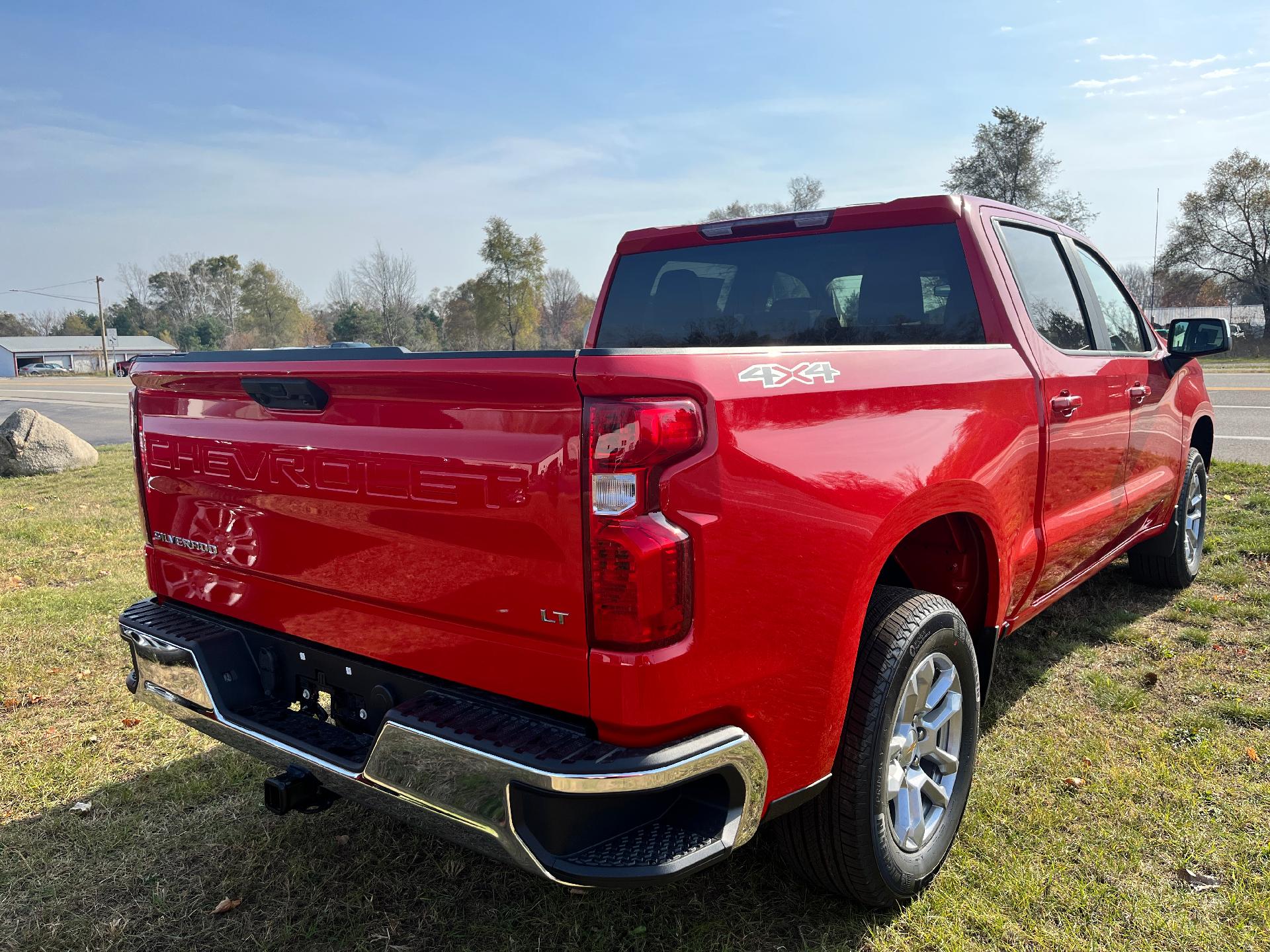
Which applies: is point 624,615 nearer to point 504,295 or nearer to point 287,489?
point 287,489

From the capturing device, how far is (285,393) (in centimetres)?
223

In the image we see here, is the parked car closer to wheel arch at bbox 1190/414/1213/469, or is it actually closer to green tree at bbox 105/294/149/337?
green tree at bbox 105/294/149/337

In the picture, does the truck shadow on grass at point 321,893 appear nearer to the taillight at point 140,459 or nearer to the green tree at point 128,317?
the taillight at point 140,459

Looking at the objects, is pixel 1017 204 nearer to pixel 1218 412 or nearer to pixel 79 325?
pixel 1218 412

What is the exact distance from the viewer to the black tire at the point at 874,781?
2230 millimetres

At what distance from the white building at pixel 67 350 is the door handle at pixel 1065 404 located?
104883 mm

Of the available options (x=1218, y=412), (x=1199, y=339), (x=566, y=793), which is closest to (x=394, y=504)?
(x=566, y=793)

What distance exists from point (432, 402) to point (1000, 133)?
62.5 metres

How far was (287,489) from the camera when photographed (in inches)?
89.5

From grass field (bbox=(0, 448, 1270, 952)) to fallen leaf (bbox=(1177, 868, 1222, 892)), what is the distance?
2 centimetres

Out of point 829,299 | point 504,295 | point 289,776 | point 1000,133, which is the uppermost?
point 1000,133

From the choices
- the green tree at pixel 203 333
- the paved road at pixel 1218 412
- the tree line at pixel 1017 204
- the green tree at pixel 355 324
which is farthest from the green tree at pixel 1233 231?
the green tree at pixel 203 333

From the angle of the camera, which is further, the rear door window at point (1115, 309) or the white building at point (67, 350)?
the white building at point (67, 350)

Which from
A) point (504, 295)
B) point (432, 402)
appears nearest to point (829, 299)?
point (432, 402)
